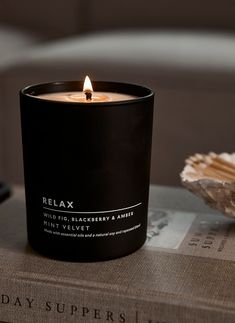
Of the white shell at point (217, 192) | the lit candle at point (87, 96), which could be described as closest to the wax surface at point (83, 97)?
the lit candle at point (87, 96)

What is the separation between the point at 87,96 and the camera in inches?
19.8

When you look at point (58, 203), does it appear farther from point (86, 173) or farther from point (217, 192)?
point (217, 192)

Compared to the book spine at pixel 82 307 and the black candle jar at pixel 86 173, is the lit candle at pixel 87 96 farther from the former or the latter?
the book spine at pixel 82 307

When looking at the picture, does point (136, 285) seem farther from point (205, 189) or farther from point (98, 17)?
point (98, 17)

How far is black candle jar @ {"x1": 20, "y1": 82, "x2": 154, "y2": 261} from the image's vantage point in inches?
18.5

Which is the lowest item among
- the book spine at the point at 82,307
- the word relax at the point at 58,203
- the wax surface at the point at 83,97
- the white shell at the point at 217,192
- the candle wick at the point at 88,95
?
the book spine at the point at 82,307

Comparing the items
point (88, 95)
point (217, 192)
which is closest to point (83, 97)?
point (88, 95)

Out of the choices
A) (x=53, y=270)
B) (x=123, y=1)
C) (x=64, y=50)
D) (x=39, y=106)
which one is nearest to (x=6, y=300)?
(x=53, y=270)

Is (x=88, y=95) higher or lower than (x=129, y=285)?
higher

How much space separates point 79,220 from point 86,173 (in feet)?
0.12

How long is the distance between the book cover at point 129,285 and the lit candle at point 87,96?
12 centimetres

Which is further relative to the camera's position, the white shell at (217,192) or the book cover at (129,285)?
the white shell at (217,192)

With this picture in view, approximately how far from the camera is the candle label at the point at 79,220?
0.49 meters

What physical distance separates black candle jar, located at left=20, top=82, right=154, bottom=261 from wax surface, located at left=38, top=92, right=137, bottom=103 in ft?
0.05
